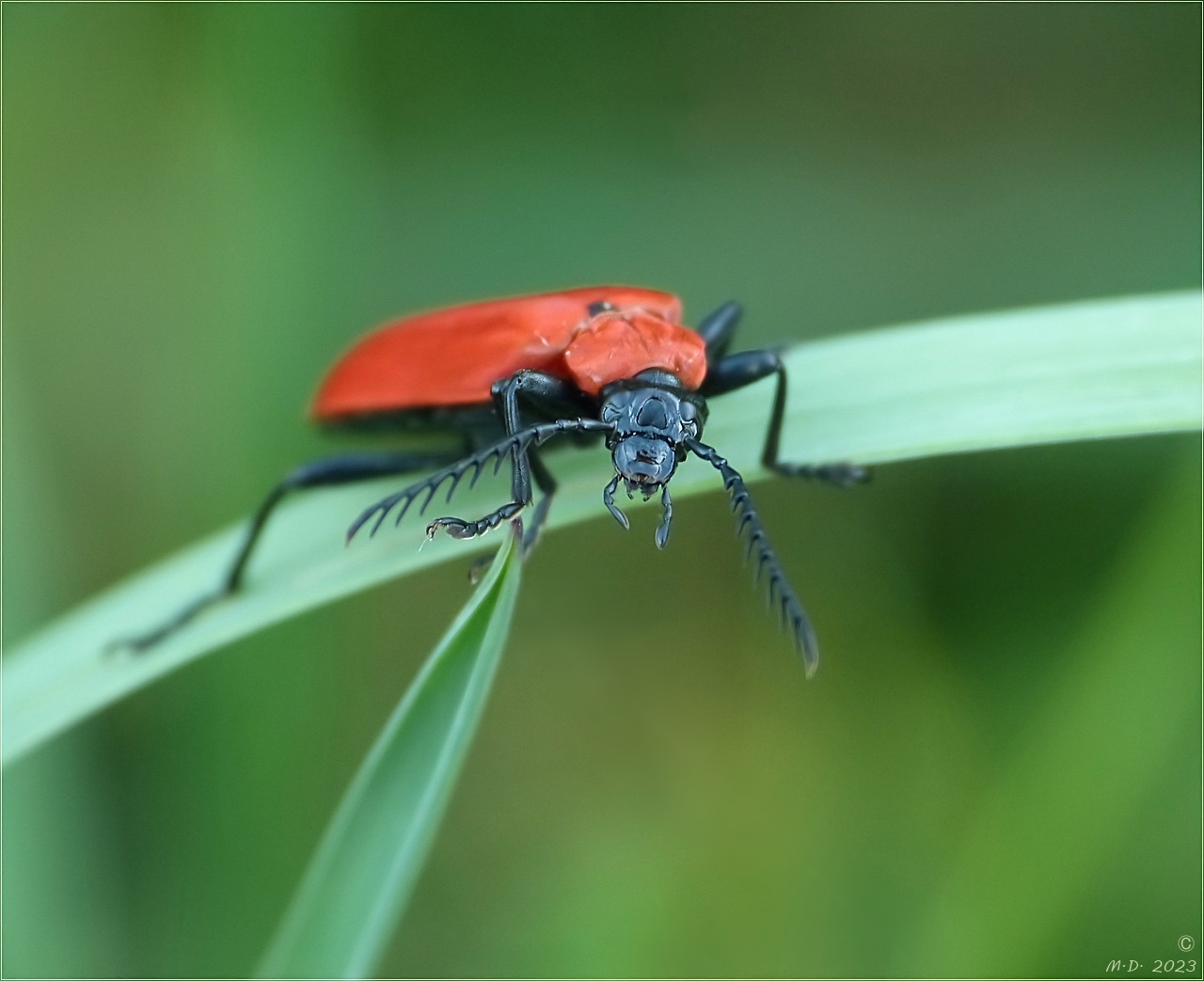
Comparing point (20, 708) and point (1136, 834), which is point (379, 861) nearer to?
point (20, 708)

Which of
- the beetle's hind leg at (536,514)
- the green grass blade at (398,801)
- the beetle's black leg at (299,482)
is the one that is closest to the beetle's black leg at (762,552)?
the beetle's hind leg at (536,514)

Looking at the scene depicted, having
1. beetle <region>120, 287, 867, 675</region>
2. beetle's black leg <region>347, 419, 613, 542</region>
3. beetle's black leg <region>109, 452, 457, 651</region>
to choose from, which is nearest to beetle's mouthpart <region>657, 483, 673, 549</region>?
beetle <region>120, 287, 867, 675</region>

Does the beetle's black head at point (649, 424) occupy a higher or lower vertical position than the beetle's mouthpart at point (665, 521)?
higher

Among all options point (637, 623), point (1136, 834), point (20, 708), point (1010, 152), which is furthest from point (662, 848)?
point (1010, 152)

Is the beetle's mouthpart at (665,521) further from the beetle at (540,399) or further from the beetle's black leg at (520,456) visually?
the beetle's black leg at (520,456)

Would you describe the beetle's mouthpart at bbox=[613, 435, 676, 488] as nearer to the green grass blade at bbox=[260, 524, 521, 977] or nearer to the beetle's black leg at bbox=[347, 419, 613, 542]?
the beetle's black leg at bbox=[347, 419, 613, 542]
